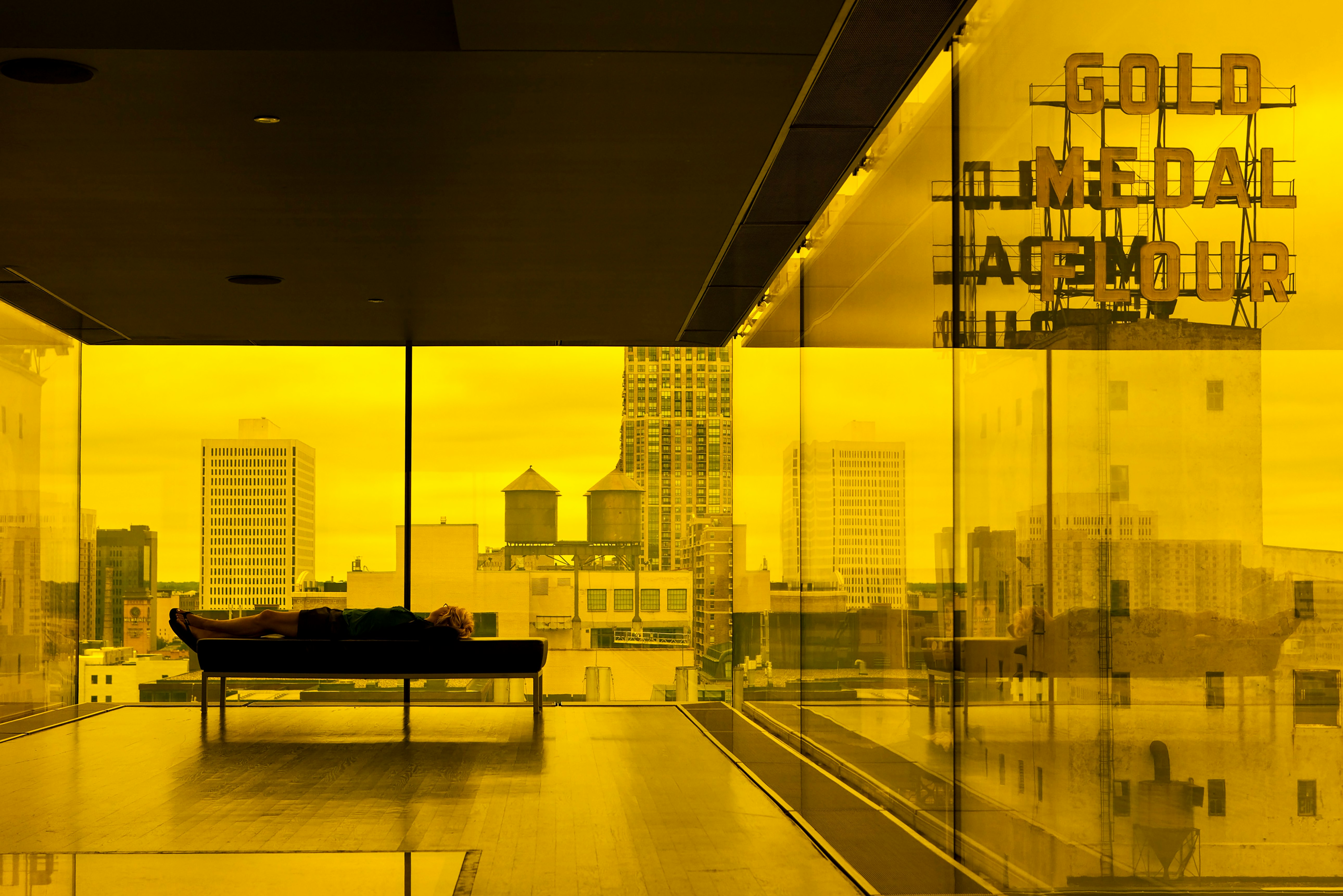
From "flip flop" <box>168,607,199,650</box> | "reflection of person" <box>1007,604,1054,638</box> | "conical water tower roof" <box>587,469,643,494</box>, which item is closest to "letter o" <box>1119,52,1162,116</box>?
"reflection of person" <box>1007,604,1054,638</box>

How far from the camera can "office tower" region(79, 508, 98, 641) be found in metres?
8.71

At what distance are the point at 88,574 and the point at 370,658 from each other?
268 cm

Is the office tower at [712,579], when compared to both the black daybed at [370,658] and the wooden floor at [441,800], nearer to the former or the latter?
the wooden floor at [441,800]

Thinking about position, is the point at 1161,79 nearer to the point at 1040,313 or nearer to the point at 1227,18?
the point at 1227,18

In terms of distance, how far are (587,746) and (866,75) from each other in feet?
12.1

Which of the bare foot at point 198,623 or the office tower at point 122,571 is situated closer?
the bare foot at point 198,623

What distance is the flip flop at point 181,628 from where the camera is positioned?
302 inches

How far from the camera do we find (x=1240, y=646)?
2.65 meters

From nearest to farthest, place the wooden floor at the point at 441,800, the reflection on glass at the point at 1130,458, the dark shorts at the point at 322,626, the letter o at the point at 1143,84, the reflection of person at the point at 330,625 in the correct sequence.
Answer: the reflection on glass at the point at 1130,458 < the letter o at the point at 1143,84 < the wooden floor at the point at 441,800 < the reflection of person at the point at 330,625 < the dark shorts at the point at 322,626

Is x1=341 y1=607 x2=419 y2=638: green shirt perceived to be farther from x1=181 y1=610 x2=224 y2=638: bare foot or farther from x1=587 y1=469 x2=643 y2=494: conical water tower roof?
x1=587 y1=469 x2=643 y2=494: conical water tower roof

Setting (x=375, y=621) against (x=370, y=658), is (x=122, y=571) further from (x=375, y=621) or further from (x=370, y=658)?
(x=370, y=658)

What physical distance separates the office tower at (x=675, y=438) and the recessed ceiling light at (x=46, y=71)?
5426 millimetres

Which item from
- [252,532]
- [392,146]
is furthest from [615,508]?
[392,146]

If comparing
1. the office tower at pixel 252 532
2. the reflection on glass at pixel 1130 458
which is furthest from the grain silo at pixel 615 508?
the reflection on glass at pixel 1130 458
